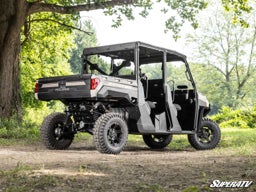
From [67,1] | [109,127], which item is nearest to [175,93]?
[109,127]

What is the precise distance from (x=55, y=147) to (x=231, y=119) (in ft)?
61.3

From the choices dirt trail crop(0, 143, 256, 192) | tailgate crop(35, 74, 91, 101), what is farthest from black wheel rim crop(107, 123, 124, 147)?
dirt trail crop(0, 143, 256, 192)

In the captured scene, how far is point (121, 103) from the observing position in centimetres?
959

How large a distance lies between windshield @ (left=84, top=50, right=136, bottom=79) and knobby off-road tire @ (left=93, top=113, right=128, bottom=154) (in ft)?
4.08

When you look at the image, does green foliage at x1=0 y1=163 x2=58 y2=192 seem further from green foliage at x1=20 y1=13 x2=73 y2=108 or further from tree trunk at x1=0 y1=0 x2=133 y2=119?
green foliage at x1=20 y1=13 x2=73 y2=108

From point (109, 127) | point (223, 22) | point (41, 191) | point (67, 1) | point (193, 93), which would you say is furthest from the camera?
point (223, 22)

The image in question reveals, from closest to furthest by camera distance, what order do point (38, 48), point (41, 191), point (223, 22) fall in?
point (41, 191) → point (38, 48) → point (223, 22)

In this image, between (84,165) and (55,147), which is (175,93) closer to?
(55,147)

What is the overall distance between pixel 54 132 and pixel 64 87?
1286 mm

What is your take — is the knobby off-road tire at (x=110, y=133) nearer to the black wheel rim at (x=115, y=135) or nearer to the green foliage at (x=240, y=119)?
the black wheel rim at (x=115, y=135)

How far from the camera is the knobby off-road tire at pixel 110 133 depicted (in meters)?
8.59

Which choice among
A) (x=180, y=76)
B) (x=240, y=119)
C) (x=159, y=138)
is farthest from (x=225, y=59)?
(x=159, y=138)

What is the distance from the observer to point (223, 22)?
53.8m

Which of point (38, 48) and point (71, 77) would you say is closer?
point (71, 77)
